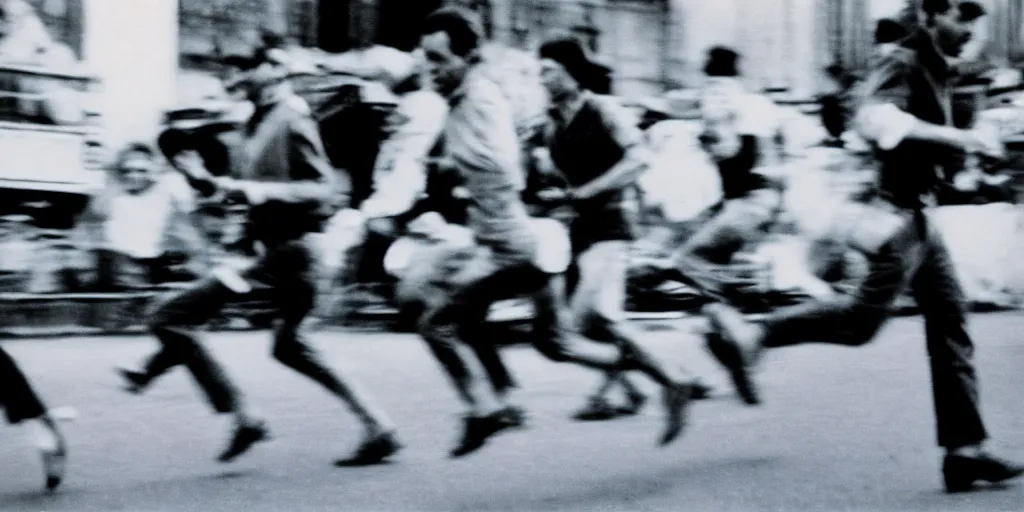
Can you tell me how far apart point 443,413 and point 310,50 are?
31.5 ft

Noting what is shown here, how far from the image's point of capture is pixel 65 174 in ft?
49.1

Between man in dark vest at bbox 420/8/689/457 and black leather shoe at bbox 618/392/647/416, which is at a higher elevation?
man in dark vest at bbox 420/8/689/457

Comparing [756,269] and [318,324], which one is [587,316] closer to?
[318,324]

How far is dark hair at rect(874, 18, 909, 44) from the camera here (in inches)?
250

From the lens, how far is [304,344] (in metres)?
7.12

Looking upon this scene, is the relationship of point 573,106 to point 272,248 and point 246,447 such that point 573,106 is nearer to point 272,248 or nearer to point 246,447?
point 272,248

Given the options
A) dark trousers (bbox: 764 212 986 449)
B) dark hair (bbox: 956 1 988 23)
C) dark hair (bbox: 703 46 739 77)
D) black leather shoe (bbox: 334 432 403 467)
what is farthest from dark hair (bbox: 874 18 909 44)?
dark hair (bbox: 703 46 739 77)

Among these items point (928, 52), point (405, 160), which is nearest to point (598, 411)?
point (928, 52)

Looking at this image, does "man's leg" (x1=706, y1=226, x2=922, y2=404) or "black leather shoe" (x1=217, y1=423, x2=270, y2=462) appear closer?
"man's leg" (x1=706, y1=226, x2=922, y2=404)

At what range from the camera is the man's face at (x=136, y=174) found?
13.9 meters

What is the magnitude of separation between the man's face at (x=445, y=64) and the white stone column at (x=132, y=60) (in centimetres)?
851

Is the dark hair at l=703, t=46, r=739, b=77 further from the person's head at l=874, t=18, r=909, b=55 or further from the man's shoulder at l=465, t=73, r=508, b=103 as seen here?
the person's head at l=874, t=18, r=909, b=55

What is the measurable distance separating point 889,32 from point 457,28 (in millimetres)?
1751

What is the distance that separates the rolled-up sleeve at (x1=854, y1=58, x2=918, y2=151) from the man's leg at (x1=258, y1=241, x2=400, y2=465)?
2.29 meters
